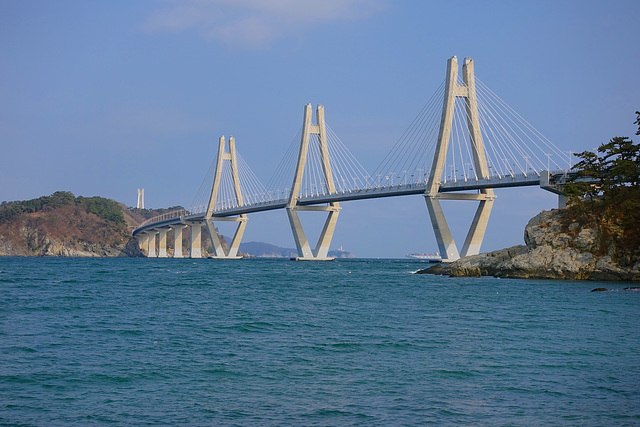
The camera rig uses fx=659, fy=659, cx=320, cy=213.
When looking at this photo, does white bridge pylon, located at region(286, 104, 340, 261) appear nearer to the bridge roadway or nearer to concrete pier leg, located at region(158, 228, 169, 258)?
the bridge roadway

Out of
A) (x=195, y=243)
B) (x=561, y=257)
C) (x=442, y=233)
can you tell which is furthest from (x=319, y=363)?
(x=195, y=243)

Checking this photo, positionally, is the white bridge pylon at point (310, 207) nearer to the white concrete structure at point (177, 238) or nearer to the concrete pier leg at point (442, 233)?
the concrete pier leg at point (442, 233)

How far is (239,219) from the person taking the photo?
97.2m

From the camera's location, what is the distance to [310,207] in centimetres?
7725

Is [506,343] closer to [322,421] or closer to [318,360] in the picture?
[318,360]

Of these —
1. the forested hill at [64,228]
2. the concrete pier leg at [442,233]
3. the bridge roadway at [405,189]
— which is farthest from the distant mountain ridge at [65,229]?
the concrete pier leg at [442,233]

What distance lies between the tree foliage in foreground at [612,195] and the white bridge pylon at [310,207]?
3529cm

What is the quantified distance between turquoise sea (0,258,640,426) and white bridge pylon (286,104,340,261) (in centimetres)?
5152

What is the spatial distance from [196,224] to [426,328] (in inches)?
3751

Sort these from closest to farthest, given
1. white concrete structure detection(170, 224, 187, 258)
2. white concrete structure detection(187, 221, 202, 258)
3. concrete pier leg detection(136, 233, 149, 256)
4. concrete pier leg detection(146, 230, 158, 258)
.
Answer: white concrete structure detection(187, 221, 202, 258) < white concrete structure detection(170, 224, 187, 258) < concrete pier leg detection(146, 230, 158, 258) < concrete pier leg detection(136, 233, 149, 256)

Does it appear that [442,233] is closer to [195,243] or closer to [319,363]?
[319,363]

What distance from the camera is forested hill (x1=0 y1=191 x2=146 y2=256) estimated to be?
5502 inches

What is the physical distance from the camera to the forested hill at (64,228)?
458 ft

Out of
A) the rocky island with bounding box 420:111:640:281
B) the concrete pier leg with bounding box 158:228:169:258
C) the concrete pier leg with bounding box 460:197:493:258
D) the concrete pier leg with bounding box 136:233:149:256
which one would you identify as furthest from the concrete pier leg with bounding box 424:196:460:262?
the concrete pier leg with bounding box 136:233:149:256
